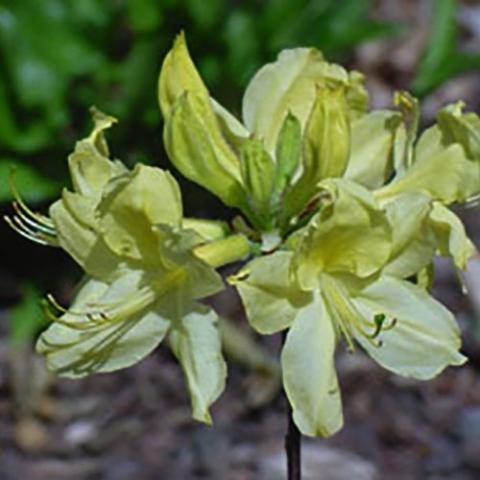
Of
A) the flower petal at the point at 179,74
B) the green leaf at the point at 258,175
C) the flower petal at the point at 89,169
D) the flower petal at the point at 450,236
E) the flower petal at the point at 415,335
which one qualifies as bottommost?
the flower petal at the point at 415,335

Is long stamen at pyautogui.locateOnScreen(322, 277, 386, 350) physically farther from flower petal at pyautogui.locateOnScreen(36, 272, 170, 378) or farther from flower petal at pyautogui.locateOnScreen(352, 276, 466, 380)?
flower petal at pyautogui.locateOnScreen(36, 272, 170, 378)

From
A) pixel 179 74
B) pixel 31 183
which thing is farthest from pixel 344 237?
pixel 31 183

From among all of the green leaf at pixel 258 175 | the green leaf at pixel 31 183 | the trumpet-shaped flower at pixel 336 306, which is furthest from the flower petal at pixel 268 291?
the green leaf at pixel 31 183

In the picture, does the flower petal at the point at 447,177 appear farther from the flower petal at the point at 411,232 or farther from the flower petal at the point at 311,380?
the flower petal at the point at 311,380

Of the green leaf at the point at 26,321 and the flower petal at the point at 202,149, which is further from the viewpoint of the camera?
the green leaf at the point at 26,321

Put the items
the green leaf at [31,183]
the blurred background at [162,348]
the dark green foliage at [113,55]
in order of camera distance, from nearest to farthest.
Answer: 1. the blurred background at [162,348]
2. the green leaf at [31,183]
3. the dark green foliage at [113,55]

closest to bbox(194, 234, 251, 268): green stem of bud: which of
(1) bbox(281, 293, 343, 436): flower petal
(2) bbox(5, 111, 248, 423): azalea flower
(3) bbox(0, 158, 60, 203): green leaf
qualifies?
(2) bbox(5, 111, 248, 423): azalea flower

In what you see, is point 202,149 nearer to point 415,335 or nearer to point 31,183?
point 415,335
